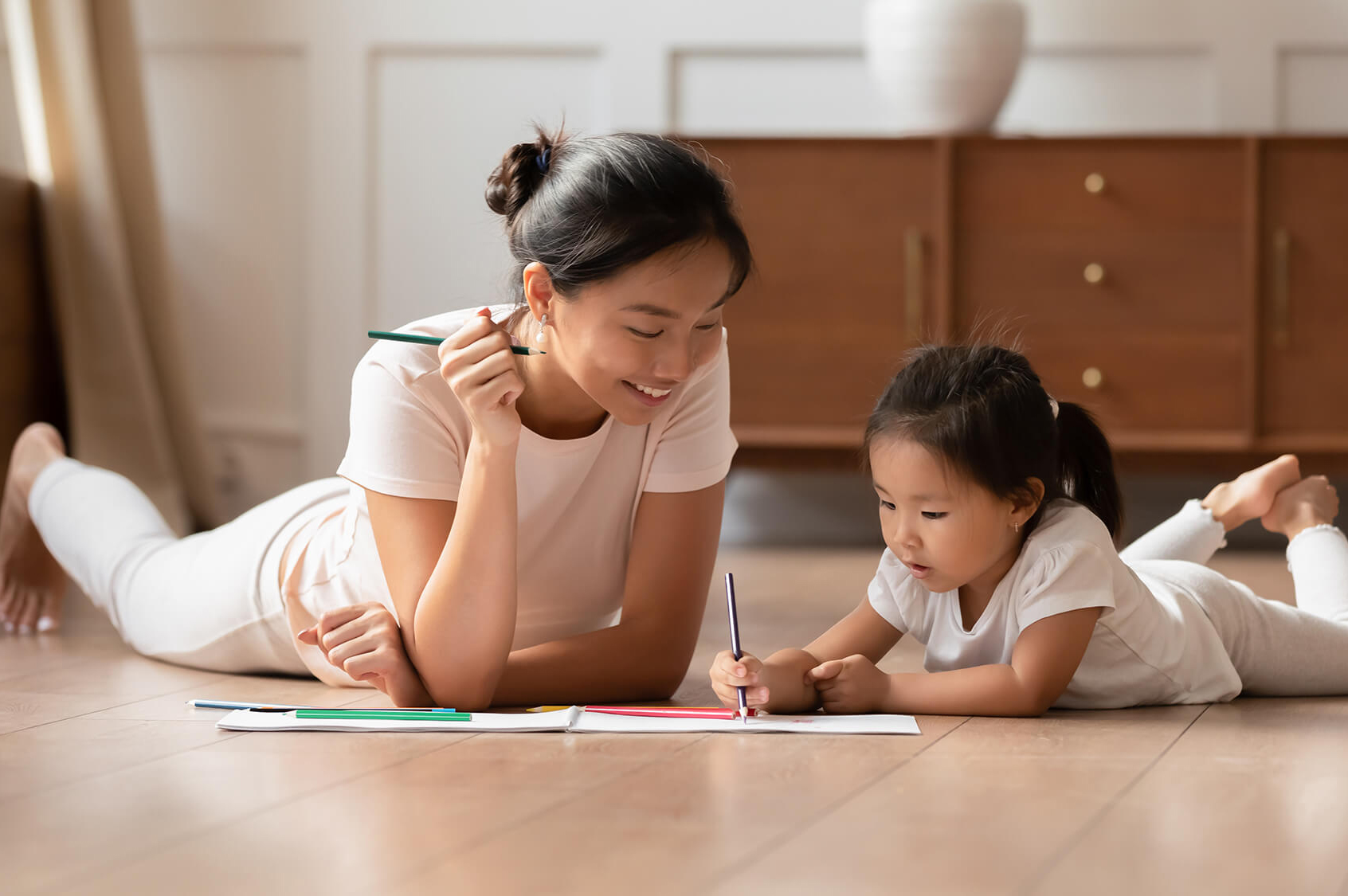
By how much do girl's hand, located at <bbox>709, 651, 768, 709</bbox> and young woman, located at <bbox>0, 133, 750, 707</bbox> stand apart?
0.15m

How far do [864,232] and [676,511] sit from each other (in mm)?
1631

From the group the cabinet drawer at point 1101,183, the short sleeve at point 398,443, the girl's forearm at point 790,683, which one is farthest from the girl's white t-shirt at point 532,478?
the cabinet drawer at point 1101,183

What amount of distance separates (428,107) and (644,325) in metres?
2.38

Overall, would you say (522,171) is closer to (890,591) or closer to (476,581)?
(476,581)

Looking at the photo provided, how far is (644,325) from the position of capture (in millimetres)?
1262

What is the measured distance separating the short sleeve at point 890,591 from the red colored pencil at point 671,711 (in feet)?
0.65

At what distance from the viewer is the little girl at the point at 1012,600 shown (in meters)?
1.34

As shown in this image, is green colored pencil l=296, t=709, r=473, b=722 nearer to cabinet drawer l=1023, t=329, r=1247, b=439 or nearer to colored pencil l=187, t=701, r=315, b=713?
colored pencil l=187, t=701, r=315, b=713

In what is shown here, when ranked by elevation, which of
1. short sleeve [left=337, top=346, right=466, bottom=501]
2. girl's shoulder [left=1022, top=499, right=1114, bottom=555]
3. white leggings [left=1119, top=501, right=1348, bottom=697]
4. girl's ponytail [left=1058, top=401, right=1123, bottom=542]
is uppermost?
short sleeve [left=337, top=346, right=466, bottom=501]

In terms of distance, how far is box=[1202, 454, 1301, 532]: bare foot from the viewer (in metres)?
1.76

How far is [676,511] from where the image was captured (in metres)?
1.49

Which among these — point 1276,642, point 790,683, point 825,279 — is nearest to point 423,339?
point 790,683

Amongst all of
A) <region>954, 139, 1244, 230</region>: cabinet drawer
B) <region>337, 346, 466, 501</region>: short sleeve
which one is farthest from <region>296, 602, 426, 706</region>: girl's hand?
<region>954, 139, 1244, 230</region>: cabinet drawer

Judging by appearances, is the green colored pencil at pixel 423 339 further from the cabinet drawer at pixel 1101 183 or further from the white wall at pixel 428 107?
the white wall at pixel 428 107
